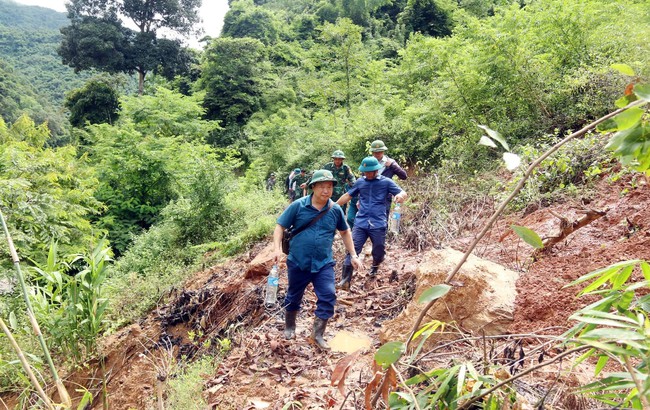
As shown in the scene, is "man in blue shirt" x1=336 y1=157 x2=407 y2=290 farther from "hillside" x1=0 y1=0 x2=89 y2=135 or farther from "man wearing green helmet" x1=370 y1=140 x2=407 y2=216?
"hillside" x1=0 y1=0 x2=89 y2=135

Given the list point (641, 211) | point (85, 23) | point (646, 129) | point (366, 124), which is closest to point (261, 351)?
point (646, 129)

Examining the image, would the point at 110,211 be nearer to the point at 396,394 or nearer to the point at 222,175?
the point at 222,175

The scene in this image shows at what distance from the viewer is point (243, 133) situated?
74.1 feet

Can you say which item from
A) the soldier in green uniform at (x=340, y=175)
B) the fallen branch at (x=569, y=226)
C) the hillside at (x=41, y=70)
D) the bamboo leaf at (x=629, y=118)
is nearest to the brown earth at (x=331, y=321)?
the fallen branch at (x=569, y=226)

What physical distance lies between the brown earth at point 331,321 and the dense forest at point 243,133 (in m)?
0.70

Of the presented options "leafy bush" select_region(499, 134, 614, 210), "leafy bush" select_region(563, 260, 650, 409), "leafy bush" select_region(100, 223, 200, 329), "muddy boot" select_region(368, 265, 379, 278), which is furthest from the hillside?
"leafy bush" select_region(563, 260, 650, 409)

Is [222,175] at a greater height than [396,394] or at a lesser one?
lesser

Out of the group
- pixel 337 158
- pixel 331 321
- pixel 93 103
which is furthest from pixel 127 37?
pixel 331 321

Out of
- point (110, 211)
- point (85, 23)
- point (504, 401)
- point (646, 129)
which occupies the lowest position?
point (110, 211)

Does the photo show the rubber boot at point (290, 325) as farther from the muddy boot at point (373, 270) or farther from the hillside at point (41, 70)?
the hillside at point (41, 70)

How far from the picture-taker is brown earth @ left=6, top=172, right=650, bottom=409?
3.18m

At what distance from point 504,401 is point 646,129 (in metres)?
0.88

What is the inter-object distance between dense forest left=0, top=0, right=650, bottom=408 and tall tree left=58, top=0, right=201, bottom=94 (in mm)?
93

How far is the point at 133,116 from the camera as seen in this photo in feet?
60.3
